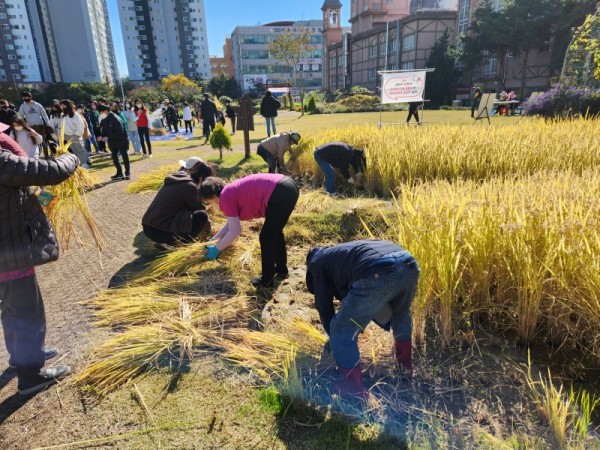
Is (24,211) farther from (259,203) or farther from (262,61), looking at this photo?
(262,61)

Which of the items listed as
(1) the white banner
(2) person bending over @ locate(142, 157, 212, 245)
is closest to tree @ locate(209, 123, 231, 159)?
(1) the white banner

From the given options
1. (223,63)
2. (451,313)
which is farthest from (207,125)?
(223,63)

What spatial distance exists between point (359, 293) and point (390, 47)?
2026 inches

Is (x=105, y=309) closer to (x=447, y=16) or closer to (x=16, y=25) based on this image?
(x=447, y=16)

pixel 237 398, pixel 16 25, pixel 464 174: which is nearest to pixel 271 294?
pixel 237 398

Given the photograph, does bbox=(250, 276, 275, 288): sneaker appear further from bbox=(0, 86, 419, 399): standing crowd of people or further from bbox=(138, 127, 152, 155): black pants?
bbox=(138, 127, 152, 155): black pants

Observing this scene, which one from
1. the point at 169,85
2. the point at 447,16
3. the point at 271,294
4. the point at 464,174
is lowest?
the point at 271,294

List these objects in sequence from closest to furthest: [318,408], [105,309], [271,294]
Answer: [318,408], [105,309], [271,294]

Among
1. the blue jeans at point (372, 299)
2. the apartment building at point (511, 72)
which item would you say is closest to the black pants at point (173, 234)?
the blue jeans at point (372, 299)

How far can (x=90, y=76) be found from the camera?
79.8 meters

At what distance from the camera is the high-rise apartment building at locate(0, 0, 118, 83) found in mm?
74062

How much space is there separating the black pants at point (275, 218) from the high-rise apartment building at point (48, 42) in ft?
296

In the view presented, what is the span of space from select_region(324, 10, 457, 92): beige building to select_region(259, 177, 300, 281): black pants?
144 feet

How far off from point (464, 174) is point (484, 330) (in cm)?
336
